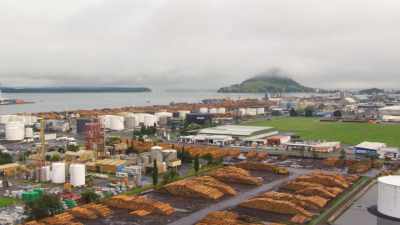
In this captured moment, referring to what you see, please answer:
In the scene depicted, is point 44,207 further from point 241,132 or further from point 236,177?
point 241,132

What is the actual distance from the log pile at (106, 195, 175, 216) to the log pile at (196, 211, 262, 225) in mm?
1289

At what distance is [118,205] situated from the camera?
12.9 m

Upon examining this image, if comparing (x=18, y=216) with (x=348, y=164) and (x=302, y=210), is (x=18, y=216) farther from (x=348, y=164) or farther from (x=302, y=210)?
(x=348, y=164)

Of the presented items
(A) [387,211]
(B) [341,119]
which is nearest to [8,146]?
(A) [387,211]

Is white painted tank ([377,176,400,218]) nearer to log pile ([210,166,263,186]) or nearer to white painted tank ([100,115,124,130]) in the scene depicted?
log pile ([210,166,263,186])

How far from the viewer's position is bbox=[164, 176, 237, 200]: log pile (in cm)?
1408

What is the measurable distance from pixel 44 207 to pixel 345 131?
2575 centimetres

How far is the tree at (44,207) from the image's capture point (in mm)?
11680

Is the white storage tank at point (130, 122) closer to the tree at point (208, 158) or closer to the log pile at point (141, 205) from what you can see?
the tree at point (208, 158)

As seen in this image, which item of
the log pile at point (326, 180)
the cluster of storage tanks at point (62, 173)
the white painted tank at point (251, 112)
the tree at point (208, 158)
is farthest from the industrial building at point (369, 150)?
the white painted tank at point (251, 112)

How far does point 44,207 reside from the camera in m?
11.9

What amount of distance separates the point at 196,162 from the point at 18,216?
783cm

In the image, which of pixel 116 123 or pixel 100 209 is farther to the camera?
pixel 116 123

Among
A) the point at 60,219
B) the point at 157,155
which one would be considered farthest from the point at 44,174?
the point at 60,219
